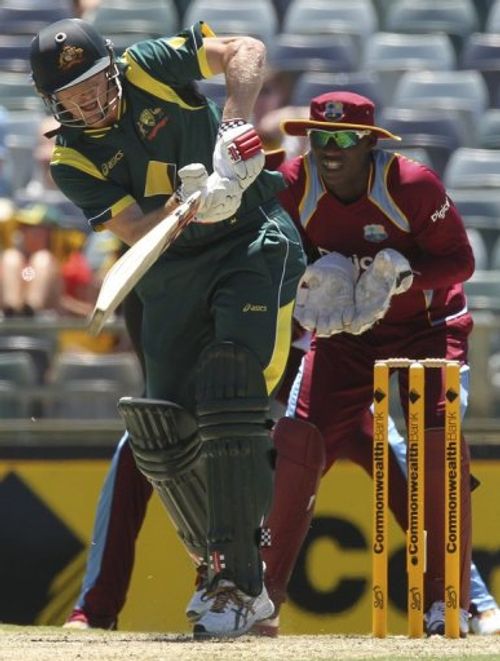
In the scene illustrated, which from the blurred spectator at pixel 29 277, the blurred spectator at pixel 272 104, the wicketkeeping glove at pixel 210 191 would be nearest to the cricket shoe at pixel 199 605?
the wicketkeeping glove at pixel 210 191

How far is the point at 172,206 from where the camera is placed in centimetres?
474

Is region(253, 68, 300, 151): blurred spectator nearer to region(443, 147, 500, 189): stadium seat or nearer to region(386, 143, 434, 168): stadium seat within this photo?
region(386, 143, 434, 168): stadium seat

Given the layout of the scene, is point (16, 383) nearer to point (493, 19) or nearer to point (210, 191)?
A: point (210, 191)

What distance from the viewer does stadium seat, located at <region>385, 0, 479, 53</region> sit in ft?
32.8

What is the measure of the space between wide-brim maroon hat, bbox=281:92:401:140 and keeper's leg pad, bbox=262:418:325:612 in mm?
998

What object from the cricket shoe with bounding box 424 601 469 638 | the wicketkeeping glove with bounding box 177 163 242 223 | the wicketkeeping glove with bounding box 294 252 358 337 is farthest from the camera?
the wicketkeeping glove with bounding box 294 252 358 337

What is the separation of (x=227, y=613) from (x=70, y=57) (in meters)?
1.60

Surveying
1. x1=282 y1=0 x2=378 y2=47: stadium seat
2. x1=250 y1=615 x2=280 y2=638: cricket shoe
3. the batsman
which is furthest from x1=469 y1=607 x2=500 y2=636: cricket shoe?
x1=282 y1=0 x2=378 y2=47: stadium seat

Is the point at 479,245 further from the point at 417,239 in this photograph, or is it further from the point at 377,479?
the point at 377,479

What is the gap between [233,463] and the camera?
15.4ft

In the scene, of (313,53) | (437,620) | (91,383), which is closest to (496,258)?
(313,53)

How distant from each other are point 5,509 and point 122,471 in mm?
992

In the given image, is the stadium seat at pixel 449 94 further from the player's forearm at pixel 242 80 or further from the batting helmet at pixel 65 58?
the batting helmet at pixel 65 58

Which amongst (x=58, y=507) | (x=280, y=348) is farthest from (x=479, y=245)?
(x=280, y=348)
